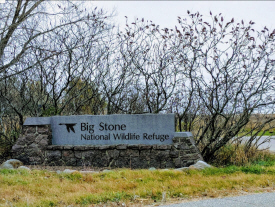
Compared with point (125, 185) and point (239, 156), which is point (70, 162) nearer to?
point (125, 185)

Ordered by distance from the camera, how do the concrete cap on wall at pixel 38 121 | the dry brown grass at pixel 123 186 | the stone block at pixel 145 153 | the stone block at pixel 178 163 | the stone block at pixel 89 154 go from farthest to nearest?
the concrete cap on wall at pixel 38 121
the stone block at pixel 89 154
the stone block at pixel 145 153
the stone block at pixel 178 163
the dry brown grass at pixel 123 186

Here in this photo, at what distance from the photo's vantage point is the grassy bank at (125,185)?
5484 mm

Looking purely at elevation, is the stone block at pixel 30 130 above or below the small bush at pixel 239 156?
above

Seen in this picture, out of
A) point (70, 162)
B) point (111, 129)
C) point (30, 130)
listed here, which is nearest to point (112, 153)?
point (111, 129)

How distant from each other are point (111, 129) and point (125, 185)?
3394mm

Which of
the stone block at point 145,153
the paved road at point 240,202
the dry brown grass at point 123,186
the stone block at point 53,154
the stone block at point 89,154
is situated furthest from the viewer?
the stone block at point 53,154

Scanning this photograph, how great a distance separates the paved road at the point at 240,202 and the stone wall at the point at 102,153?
11.4 ft

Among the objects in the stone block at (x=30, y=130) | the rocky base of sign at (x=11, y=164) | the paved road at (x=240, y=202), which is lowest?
the paved road at (x=240, y=202)

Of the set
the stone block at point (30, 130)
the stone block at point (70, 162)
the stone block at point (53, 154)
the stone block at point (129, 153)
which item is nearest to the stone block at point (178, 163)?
the stone block at point (129, 153)

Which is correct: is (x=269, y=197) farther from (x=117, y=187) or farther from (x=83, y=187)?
(x=83, y=187)

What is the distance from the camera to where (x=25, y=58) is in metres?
11.5

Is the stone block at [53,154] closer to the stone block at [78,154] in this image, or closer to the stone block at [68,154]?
the stone block at [68,154]

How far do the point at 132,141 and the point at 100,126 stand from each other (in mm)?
1060

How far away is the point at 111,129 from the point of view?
9.55 m
